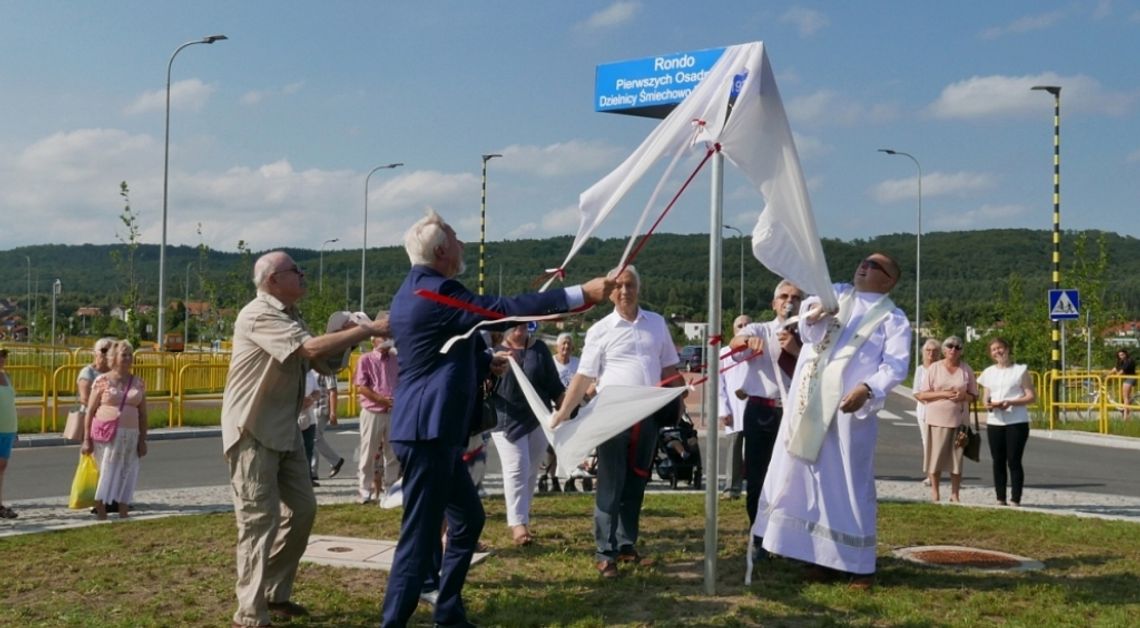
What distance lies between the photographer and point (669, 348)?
296 inches

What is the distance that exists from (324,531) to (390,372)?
7.33ft

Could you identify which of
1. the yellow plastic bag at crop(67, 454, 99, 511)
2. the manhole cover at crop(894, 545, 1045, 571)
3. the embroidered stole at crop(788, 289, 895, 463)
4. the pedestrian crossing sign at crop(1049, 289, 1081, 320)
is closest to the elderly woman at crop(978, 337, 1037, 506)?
the manhole cover at crop(894, 545, 1045, 571)

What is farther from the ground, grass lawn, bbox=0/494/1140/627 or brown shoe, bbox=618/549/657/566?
brown shoe, bbox=618/549/657/566

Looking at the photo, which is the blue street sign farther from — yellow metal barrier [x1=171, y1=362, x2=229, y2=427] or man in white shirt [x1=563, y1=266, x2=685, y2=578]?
yellow metal barrier [x1=171, y1=362, x2=229, y2=427]

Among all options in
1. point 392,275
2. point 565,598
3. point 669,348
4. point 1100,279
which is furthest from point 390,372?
point 392,275

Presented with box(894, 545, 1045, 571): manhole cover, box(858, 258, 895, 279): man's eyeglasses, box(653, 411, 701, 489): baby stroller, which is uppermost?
box(858, 258, 895, 279): man's eyeglasses

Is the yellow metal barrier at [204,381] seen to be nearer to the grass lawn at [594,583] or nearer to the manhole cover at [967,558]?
the grass lawn at [594,583]

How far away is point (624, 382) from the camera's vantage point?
284 inches

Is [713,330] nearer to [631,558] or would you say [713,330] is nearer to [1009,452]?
[631,558]

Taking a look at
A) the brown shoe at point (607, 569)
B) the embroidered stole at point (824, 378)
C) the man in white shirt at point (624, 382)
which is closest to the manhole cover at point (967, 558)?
the embroidered stole at point (824, 378)

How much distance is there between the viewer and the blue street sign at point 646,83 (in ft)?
51.1

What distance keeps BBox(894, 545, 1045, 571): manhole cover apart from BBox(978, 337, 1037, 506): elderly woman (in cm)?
326

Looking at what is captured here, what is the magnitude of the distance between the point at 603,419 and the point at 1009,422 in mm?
6551

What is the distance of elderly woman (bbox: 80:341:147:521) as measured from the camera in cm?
984
